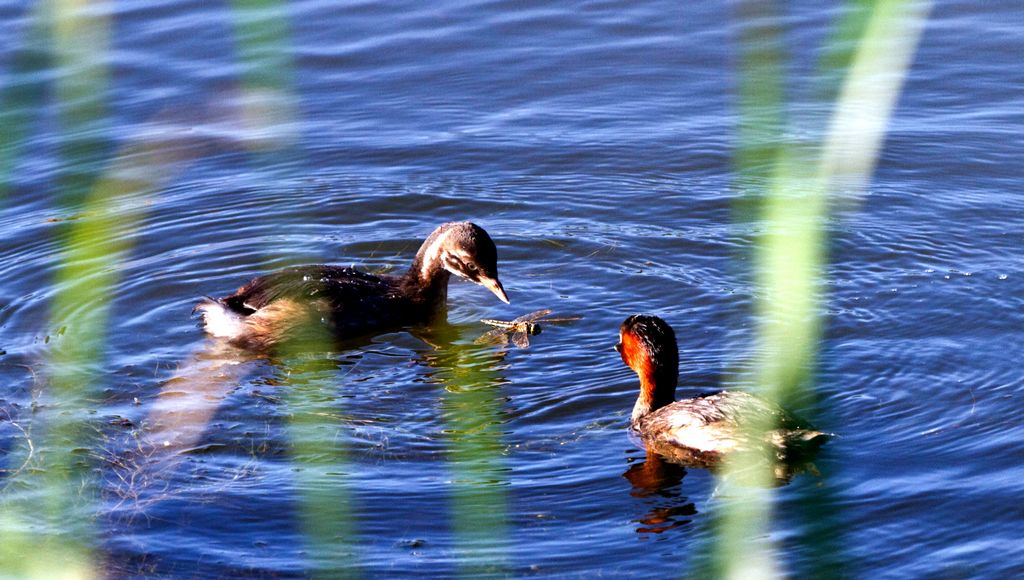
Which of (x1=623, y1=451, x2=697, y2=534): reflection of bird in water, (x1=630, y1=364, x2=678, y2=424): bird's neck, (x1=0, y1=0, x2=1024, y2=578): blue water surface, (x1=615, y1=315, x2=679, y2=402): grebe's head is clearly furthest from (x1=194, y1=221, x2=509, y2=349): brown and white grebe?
(x1=623, y1=451, x2=697, y2=534): reflection of bird in water

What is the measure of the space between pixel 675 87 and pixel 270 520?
7294 mm

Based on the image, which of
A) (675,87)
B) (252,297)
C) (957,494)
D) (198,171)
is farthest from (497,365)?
(675,87)

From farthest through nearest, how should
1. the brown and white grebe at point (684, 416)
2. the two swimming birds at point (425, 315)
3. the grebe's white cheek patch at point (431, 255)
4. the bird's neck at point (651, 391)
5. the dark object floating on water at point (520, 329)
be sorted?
the grebe's white cheek patch at point (431, 255), the dark object floating on water at point (520, 329), the bird's neck at point (651, 391), the two swimming birds at point (425, 315), the brown and white grebe at point (684, 416)

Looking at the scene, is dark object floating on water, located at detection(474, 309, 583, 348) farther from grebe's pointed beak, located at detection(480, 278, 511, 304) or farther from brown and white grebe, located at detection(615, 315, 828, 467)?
brown and white grebe, located at detection(615, 315, 828, 467)

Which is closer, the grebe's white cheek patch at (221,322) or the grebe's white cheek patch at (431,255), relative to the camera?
the grebe's white cheek patch at (221,322)

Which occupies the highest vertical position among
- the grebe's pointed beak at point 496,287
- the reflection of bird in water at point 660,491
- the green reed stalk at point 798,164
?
the green reed stalk at point 798,164

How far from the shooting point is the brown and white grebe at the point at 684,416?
5879 millimetres

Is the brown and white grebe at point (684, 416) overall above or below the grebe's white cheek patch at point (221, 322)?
below

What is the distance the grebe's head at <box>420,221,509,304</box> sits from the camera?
8.55m

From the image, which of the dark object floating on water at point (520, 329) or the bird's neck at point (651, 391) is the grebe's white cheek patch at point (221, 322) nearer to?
the dark object floating on water at point (520, 329)

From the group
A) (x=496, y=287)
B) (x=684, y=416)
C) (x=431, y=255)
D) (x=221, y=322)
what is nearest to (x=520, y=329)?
(x=496, y=287)

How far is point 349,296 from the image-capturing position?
846 centimetres

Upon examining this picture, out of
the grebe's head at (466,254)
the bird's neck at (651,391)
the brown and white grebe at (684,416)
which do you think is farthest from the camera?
the grebe's head at (466,254)

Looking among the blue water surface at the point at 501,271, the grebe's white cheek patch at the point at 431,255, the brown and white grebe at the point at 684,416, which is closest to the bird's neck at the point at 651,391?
the brown and white grebe at the point at 684,416
